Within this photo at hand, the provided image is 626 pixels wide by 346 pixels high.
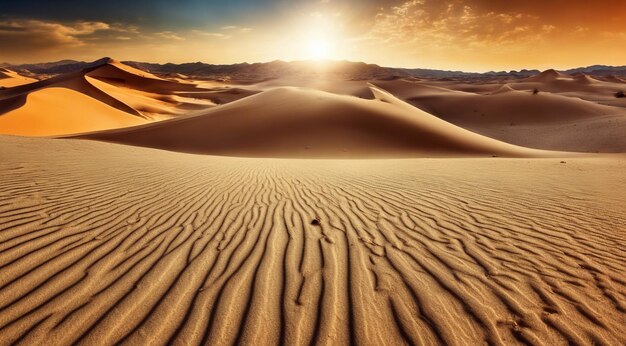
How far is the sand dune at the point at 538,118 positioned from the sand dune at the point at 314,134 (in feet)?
29.0

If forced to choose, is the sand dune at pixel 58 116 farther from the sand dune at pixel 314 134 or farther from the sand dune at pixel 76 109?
the sand dune at pixel 314 134

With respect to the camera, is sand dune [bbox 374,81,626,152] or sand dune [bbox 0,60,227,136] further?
sand dune [bbox 0,60,227,136]

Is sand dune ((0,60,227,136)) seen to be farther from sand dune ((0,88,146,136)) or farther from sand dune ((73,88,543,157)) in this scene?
sand dune ((73,88,543,157))

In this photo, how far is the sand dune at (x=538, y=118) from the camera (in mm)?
24188

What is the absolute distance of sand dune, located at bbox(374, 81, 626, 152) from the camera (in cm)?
2419

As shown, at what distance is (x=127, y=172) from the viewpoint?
28.2 feet

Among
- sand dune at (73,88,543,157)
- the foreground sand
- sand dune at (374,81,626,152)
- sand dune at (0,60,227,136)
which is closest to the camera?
the foreground sand

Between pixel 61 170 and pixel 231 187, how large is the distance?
418cm

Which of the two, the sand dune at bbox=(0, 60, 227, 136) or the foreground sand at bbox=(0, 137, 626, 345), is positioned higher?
the foreground sand at bbox=(0, 137, 626, 345)

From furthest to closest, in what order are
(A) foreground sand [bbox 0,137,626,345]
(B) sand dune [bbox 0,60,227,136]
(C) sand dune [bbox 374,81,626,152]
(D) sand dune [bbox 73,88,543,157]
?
(B) sand dune [bbox 0,60,227,136] < (C) sand dune [bbox 374,81,626,152] < (D) sand dune [bbox 73,88,543,157] < (A) foreground sand [bbox 0,137,626,345]

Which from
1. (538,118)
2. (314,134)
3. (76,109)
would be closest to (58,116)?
(76,109)

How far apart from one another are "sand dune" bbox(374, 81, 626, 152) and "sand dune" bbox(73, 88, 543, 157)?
8826mm

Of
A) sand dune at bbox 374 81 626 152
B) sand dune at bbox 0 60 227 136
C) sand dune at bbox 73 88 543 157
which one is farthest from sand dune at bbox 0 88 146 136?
sand dune at bbox 374 81 626 152

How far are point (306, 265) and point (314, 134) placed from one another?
15.8 metres
